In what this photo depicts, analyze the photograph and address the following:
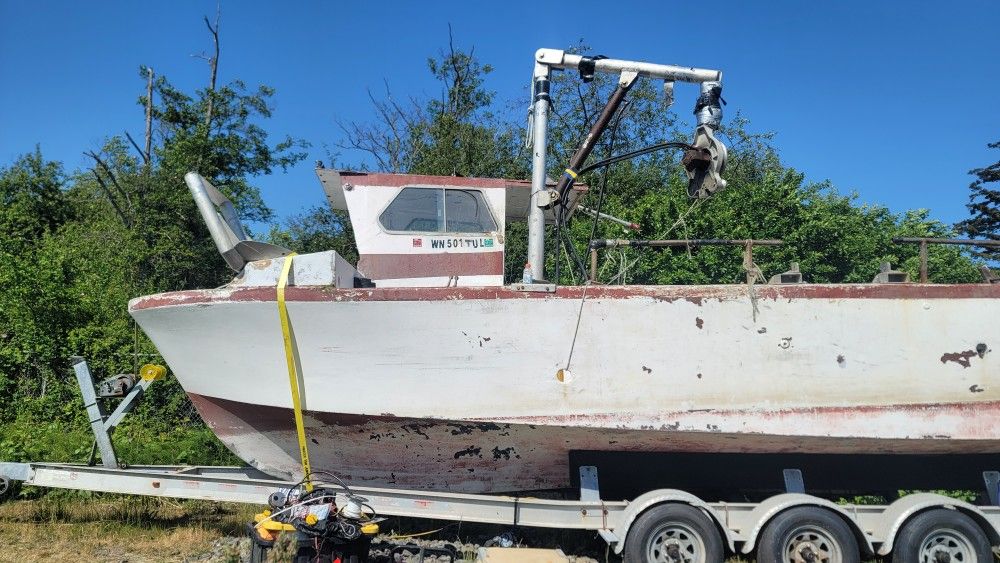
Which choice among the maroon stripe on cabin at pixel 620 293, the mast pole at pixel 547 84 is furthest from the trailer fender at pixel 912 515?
the mast pole at pixel 547 84

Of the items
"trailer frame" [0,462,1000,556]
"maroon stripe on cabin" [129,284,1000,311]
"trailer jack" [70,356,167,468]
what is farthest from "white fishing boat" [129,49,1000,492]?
"trailer jack" [70,356,167,468]

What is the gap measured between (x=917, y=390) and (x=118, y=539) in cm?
645

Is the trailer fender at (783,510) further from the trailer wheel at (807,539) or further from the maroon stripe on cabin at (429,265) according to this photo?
the maroon stripe on cabin at (429,265)

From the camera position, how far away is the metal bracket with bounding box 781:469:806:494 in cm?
514

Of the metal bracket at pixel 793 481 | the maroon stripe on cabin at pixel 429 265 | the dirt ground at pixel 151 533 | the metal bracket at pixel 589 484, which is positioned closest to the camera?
the metal bracket at pixel 589 484

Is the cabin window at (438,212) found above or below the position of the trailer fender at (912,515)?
above

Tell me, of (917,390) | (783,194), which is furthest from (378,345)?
(783,194)

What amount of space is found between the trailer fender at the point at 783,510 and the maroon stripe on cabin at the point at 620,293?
1434mm

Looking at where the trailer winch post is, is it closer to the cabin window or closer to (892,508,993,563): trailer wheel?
the cabin window

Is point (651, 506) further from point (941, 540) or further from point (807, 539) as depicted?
point (941, 540)

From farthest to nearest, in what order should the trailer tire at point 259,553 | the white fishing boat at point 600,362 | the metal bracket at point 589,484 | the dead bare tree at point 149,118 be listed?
the dead bare tree at point 149,118
the metal bracket at point 589,484
the white fishing boat at point 600,362
the trailer tire at point 259,553

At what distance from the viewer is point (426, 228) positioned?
554cm

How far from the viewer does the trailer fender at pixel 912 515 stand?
4.71 m

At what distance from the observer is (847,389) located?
4840 millimetres
